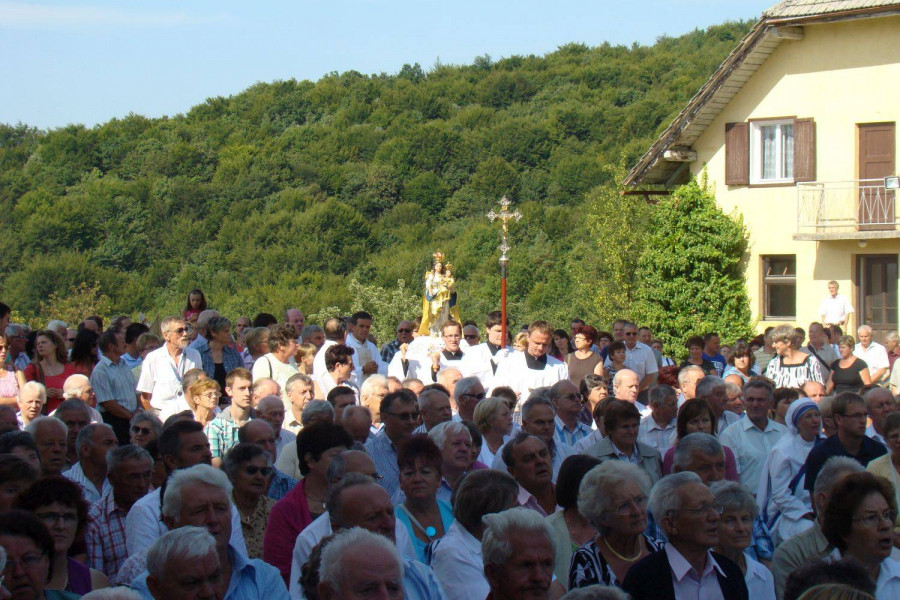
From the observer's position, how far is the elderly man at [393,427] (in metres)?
7.58

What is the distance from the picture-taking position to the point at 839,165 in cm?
2467

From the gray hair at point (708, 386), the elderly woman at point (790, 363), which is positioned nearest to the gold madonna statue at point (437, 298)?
the elderly woman at point (790, 363)

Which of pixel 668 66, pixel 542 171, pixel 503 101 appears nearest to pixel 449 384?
pixel 542 171

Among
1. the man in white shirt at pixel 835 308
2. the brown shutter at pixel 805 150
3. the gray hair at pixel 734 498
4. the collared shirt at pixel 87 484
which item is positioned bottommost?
the collared shirt at pixel 87 484

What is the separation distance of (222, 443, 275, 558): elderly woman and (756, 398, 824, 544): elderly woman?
3332mm

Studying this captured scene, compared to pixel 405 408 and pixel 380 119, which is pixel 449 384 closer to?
pixel 405 408

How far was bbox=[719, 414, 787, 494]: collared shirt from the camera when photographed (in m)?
8.53

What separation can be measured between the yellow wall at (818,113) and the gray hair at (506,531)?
70.0 feet

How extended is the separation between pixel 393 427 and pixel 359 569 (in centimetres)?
358

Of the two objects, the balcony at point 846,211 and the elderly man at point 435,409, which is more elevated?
the balcony at point 846,211

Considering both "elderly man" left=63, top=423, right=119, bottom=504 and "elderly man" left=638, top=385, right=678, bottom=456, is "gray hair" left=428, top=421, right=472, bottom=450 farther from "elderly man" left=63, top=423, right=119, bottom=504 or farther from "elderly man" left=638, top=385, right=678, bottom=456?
"elderly man" left=638, top=385, right=678, bottom=456

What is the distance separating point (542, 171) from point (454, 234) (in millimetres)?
9987

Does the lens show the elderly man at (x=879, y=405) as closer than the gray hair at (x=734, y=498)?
No

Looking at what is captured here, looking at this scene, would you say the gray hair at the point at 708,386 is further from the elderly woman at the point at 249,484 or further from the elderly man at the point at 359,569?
the elderly man at the point at 359,569
